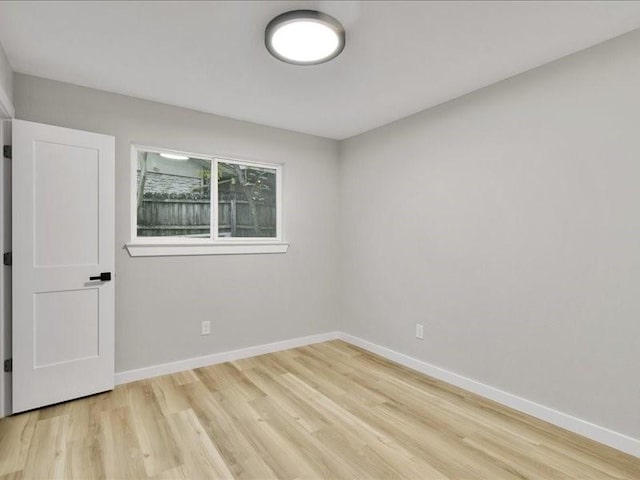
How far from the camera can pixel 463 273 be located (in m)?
2.88

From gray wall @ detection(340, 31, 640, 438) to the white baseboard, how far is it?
4 cm

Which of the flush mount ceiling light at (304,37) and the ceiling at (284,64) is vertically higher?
the ceiling at (284,64)

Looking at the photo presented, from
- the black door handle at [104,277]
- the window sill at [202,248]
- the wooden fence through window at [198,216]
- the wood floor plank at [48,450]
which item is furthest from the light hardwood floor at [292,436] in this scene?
the wooden fence through window at [198,216]

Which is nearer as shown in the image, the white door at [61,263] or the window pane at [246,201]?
the white door at [61,263]

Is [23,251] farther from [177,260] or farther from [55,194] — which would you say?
[177,260]

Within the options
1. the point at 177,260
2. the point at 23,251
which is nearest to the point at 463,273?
the point at 177,260

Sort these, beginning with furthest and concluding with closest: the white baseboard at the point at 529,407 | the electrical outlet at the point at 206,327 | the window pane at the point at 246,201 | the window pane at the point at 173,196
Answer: the window pane at the point at 246,201, the electrical outlet at the point at 206,327, the window pane at the point at 173,196, the white baseboard at the point at 529,407

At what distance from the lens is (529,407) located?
2.43m

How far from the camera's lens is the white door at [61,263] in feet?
7.80

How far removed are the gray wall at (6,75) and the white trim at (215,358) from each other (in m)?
2.25

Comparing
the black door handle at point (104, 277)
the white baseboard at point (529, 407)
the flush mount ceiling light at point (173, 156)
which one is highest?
the flush mount ceiling light at point (173, 156)

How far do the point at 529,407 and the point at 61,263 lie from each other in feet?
11.7

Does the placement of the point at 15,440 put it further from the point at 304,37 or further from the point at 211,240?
the point at 304,37

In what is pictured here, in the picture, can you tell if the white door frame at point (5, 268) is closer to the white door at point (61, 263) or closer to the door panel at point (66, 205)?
the white door at point (61, 263)
